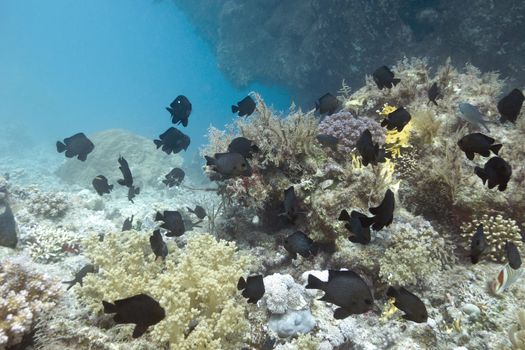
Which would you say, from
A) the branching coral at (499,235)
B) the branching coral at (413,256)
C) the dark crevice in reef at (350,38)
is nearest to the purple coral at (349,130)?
the branching coral at (413,256)

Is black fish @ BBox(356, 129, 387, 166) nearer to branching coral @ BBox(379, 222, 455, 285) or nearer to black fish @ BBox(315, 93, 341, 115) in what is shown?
branching coral @ BBox(379, 222, 455, 285)

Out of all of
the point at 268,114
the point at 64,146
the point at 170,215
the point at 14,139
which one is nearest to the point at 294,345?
the point at 170,215

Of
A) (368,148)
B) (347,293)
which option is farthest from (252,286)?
(368,148)

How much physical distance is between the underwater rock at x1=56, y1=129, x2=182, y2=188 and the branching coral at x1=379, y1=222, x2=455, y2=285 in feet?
47.9

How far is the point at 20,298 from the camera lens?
3.18m

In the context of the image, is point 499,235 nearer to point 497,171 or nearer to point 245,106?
point 497,171

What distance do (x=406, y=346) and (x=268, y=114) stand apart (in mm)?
4452

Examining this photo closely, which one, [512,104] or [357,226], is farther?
[512,104]

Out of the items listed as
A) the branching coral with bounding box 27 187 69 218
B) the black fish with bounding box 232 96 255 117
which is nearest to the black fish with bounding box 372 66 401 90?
the black fish with bounding box 232 96 255 117

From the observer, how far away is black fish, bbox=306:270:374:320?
2.59 m

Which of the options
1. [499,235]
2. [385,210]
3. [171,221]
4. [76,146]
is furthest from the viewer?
[76,146]

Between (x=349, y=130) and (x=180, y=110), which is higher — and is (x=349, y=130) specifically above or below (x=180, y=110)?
below

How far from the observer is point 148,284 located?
3.85 metres

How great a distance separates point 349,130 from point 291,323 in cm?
386
